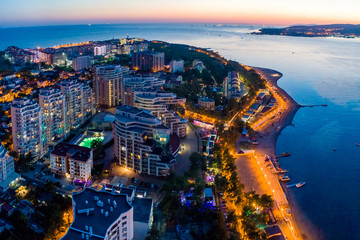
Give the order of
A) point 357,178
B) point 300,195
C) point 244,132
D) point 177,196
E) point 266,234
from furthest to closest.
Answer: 1. point 244,132
2. point 357,178
3. point 300,195
4. point 177,196
5. point 266,234

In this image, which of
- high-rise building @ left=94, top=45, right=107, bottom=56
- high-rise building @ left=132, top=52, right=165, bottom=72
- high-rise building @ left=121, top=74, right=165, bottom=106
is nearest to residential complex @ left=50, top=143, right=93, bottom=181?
high-rise building @ left=121, top=74, right=165, bottom=106

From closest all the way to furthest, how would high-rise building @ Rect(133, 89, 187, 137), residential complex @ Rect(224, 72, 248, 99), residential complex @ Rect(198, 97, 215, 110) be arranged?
1. high-rise building @ Rect(133, 89, 187, 137)
2. residential complex @ Rect(198, 97, 215, 110)
3. residential complex @ Rect(224, 72, 248, 99)

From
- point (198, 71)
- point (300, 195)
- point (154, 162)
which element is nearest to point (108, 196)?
point (154, 162)

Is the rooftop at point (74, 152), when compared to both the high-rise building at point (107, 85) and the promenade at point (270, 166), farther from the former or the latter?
the high-rise building at point (107, 85)

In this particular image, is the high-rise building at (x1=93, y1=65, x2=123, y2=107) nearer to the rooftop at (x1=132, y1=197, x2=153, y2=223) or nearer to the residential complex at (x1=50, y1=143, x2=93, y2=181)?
the residential complex at (x1=50, y1=143, x2=93, y2=181)

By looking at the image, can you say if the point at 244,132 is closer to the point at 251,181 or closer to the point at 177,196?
the point at 251,181

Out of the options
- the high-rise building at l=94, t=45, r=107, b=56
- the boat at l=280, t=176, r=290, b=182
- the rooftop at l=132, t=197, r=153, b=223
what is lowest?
the boat at l=280, t=176, r=290, b=182
